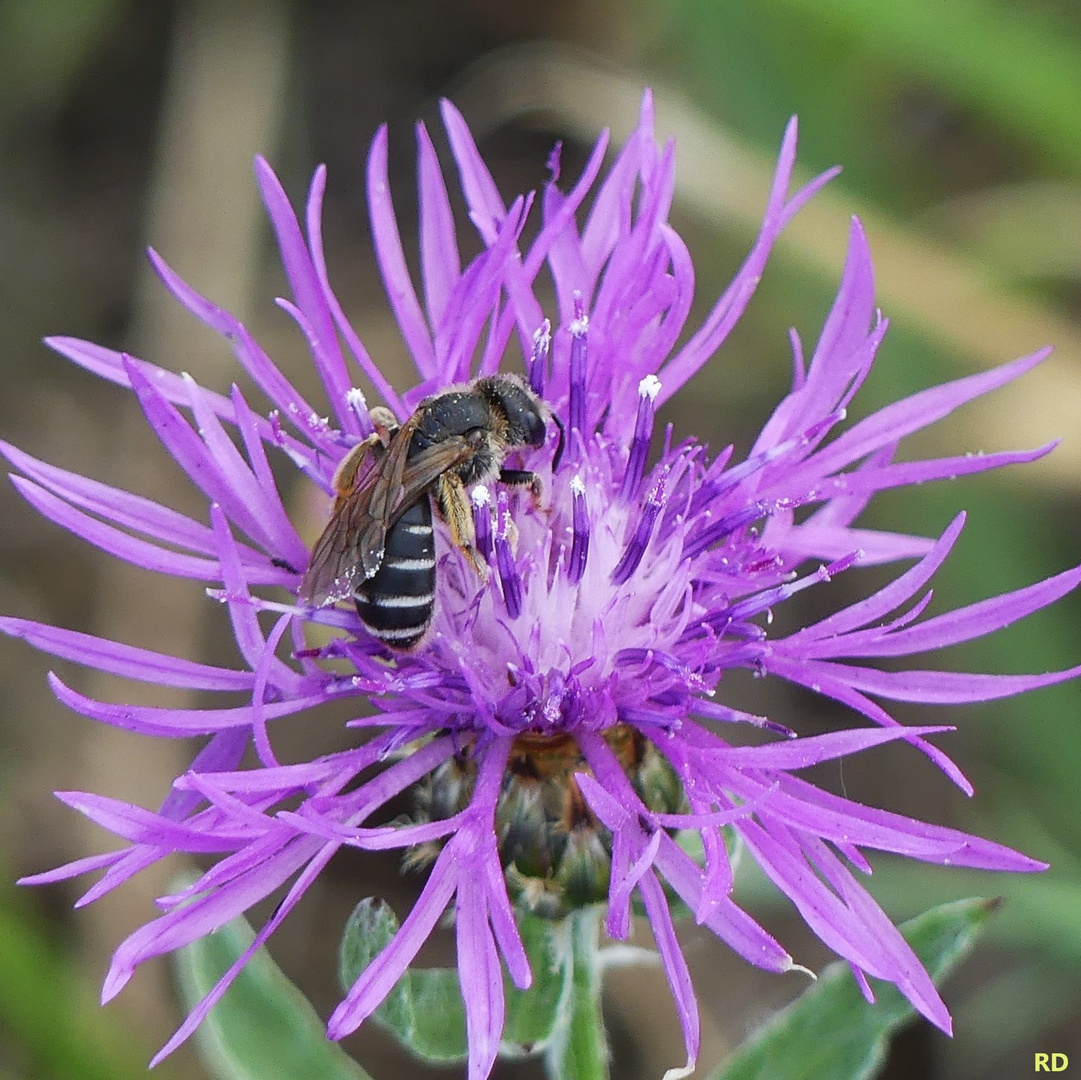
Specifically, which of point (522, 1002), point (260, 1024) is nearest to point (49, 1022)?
point (260, 1024)

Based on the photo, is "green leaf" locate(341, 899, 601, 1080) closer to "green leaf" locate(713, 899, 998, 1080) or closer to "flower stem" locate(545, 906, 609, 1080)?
"flower stem" locate(545, 906, 609, 1080)

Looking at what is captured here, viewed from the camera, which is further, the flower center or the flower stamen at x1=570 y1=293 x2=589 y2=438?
the flower stamen at x1=570 y1=293 x2=589 y2=438

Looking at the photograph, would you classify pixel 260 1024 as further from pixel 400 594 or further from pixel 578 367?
pixel 578 367

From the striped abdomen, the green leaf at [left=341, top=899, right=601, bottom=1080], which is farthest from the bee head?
the green leaf at [left=341, top=899, right=601, bottom=1080]

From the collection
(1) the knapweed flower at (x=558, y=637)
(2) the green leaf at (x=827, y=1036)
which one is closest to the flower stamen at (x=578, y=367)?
(1) the knapweed flower at (x=558, y=637)

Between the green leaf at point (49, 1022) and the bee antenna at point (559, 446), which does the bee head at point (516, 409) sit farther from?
the green leaf at point (49, 1022)

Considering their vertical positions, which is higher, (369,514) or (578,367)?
(578,367)

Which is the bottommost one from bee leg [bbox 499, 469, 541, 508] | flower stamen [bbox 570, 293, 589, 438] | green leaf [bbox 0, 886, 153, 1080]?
green leaf [bbox 0, 886, 153, 1080]
